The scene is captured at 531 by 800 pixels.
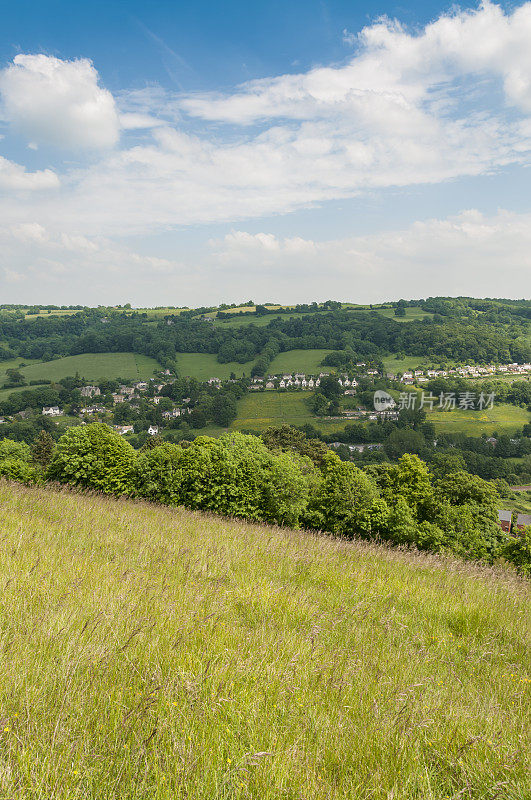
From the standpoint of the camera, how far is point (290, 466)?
22.1 m

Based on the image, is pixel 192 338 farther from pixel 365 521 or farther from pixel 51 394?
pixel 365 521

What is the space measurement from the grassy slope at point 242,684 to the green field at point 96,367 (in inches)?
5562

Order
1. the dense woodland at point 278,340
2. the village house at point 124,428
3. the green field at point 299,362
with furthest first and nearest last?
the dense woodland at point 278,340, the green field at point 299,362, the village house at point 124,428

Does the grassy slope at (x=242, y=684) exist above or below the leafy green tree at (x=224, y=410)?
above

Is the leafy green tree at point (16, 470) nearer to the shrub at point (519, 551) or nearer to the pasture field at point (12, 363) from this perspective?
the shrub at point (519, 551)

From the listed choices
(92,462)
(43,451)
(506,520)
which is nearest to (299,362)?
(506,520)

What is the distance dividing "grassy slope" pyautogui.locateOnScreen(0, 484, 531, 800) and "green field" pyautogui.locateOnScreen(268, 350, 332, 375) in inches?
5470

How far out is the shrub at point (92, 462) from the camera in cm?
2334

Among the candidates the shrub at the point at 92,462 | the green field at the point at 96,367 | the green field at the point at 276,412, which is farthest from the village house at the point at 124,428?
the shrub at the point at 92,462

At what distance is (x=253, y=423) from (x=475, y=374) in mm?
93272

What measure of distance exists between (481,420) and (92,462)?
112m

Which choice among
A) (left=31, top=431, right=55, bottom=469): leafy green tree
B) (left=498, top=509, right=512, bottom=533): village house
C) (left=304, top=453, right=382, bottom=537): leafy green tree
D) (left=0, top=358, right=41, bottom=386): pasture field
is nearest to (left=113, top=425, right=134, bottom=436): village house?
(left=31, top=431, right=55, bottom=469): leafy green tree

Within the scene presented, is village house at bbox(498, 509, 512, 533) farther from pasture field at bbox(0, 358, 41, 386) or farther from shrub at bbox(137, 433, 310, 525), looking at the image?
pasture field at bbox(0, 358, 41, 386)

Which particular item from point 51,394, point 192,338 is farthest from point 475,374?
point 51,394
